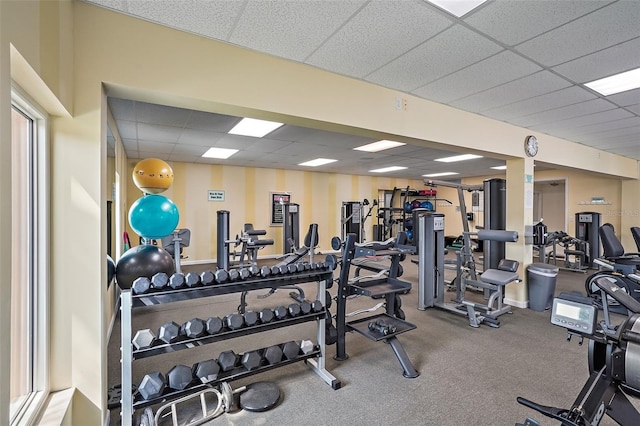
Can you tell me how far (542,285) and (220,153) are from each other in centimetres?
547

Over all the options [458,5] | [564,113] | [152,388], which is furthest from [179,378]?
[564,113]

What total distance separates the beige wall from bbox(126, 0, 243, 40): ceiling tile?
0.24ft

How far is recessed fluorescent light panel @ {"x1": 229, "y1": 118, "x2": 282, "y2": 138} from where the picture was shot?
3.72 metres

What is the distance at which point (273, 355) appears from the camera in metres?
2.14

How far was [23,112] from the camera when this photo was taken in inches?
53.9

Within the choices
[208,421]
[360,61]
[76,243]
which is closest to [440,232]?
[360,61]

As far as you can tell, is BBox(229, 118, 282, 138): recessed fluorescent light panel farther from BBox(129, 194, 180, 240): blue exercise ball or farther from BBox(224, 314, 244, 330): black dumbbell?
BBox(224, 314, 244, 330): black dumbbell

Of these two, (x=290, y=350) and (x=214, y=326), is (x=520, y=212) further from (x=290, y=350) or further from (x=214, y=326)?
(x=214, y=326)

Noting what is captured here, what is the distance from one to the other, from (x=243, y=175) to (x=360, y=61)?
5823 mm

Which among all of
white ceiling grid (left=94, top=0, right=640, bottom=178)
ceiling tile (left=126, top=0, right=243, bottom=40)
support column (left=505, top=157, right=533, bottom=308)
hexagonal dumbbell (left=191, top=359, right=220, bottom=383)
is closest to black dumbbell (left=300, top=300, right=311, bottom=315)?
hexagonal dumbbell (left=191, top=359, right=220, bottom=383)

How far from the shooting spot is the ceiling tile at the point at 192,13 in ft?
5.31

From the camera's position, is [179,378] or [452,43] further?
[452,43]

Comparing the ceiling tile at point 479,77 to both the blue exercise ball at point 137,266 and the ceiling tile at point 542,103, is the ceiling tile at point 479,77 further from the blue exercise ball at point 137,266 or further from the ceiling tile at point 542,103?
the blue exercise ball at point 137,266

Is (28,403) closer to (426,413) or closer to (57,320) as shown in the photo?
(57,320)
